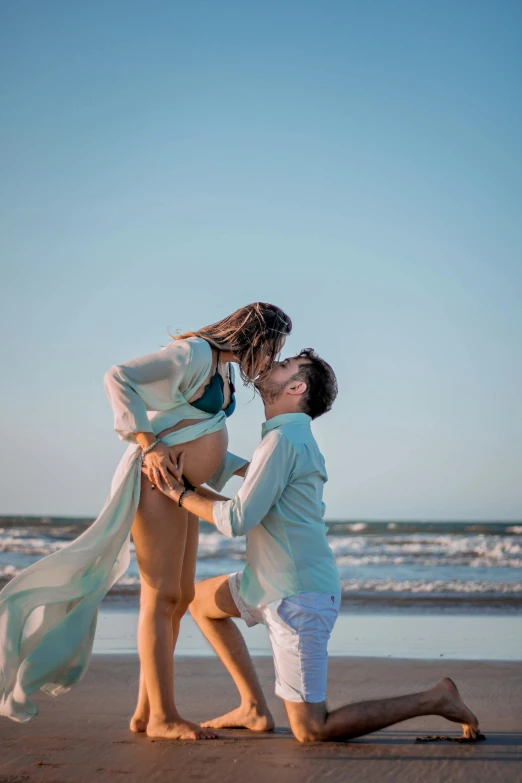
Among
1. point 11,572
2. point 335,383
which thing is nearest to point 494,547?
point 11,572

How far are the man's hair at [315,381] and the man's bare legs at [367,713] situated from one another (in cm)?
121

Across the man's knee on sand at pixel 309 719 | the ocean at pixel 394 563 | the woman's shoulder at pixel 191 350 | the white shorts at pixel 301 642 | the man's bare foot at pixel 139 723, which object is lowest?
the ocean at pixel 394 563

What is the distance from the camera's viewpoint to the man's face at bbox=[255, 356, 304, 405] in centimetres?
351

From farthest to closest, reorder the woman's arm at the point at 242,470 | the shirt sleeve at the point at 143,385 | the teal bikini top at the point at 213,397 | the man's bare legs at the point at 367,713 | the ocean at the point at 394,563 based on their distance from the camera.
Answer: the ocean at the point at 394,563 → the woman's arm at the point at 242,470 → the teal bikini top at the point at 213,397 → the shirt sleeve at the point at 143,385 → the man's bare legs at the point at 367,713

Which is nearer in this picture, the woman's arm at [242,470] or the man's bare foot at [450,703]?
the man's bare foot at [450,703]

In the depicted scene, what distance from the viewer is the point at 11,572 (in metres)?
11.5

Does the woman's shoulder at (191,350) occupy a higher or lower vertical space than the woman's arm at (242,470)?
higher

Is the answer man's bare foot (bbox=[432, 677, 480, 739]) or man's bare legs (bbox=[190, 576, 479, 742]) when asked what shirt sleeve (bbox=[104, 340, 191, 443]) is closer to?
man's bare legs (bbox=[190, 576, 479, 742])

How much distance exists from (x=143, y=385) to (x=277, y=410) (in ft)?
1.93

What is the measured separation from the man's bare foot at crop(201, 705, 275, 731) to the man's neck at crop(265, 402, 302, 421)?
1.31 m

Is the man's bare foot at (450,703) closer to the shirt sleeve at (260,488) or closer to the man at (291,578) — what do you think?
the man at (291,578)

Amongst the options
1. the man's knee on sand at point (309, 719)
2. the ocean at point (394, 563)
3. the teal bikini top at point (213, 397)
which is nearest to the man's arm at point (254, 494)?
the teal bikini top at point (213, 397)

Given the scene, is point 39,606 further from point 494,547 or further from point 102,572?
point 494,547

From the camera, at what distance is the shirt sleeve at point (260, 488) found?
317cm
